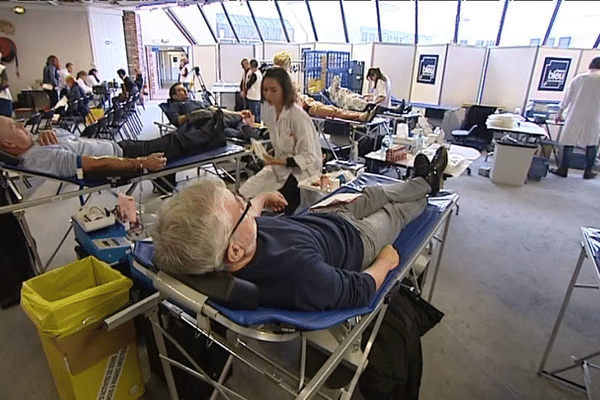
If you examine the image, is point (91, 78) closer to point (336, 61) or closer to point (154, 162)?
point (336, 61)

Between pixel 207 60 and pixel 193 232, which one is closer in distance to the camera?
pixel 193 232

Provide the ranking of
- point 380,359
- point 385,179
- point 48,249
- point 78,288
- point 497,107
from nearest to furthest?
point 380,359 < point 78,288 < point 385,179 < point 48,249 < point 497,107

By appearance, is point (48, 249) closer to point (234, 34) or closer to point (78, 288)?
point (78, 288)

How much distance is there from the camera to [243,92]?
641 centimetres

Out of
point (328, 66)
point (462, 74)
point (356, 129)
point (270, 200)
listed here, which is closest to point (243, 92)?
point (328, 66)

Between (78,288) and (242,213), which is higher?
(242,213)

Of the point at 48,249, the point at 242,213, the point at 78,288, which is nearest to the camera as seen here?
the point at 242,213

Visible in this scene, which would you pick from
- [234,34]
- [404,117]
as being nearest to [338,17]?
[234,34]

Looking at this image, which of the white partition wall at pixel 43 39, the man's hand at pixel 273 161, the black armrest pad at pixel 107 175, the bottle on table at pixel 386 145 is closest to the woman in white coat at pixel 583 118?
the bottle on table at pixel 386 145

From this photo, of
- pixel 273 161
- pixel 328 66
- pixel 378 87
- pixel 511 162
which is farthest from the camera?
pixel 328 66

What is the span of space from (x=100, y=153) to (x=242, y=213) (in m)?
1.97

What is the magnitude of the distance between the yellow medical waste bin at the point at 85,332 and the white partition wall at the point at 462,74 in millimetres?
6959

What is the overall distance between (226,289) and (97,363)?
0.86 metres

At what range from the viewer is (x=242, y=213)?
1.07 meters
